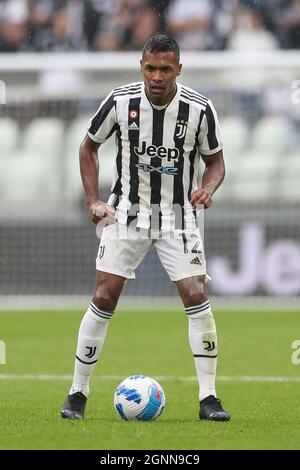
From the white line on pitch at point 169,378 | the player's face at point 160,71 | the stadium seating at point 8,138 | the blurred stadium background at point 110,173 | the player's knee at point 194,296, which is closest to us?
the player's face at point 160,71

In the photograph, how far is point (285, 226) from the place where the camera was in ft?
46.5

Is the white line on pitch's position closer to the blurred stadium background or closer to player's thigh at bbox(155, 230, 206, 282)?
player's thigh at bbox(155, 230, 206, 282)

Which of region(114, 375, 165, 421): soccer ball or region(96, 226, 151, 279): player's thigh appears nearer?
region(114, 375, 165, 421): soccer ball

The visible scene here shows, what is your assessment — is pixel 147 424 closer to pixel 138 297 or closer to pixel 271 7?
pixel 138 297

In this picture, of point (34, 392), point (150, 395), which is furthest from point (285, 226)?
point (150, 395)

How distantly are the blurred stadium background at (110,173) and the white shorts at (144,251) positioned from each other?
7.00 meters

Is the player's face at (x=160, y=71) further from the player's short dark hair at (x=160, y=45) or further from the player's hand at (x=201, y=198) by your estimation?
the player's hand at (x=201, y=198)

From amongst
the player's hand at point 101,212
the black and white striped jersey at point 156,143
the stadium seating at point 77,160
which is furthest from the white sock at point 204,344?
the stadium seating at point 77,160

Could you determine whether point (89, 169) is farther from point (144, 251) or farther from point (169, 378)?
point (169, 378)

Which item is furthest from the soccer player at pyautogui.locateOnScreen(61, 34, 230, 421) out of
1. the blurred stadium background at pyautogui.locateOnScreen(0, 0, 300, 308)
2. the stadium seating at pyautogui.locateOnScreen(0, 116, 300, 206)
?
the stadium seating at pyautogui.locateOnScreen(0, 116, 300, 206)

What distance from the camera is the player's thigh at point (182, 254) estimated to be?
629 cm

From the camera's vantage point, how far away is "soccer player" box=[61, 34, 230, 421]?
6.30 m

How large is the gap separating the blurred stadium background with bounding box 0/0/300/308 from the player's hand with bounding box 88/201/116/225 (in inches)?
282

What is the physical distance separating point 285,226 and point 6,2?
5679 millimetres
